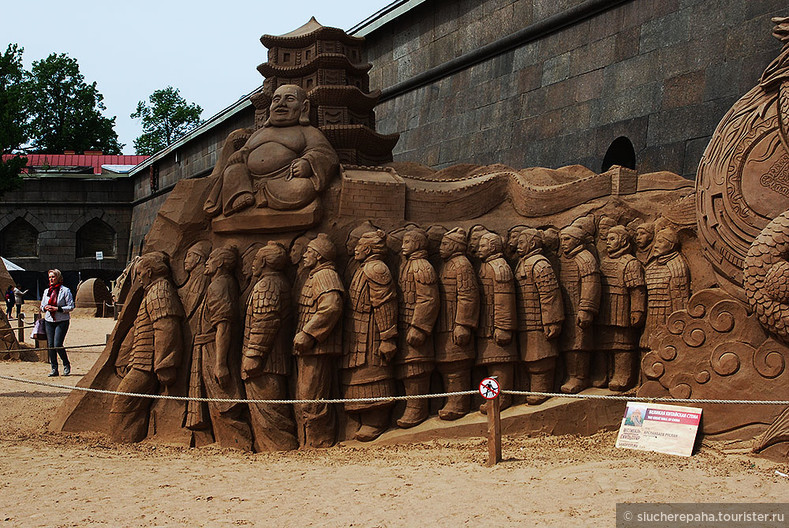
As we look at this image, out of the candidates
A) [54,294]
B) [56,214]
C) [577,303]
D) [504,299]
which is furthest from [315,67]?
[56,214]

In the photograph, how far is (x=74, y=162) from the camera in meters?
34.2

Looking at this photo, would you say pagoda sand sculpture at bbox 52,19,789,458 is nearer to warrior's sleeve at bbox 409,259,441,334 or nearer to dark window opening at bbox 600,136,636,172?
warrior's sleeve at bbox 409,259,441,334

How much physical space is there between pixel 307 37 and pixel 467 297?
13.5ft

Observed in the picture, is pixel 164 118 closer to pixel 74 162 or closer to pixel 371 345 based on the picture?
pixel 74 162

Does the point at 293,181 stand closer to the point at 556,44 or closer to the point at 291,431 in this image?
the point at 291,431

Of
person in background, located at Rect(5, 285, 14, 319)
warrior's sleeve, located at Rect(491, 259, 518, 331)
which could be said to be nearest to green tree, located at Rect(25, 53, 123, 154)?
person in background, located at Rect(5, 285, 14, 319)

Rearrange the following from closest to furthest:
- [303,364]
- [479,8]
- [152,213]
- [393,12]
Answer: [303,364]
[479,8]
[393,12]
[152,213]

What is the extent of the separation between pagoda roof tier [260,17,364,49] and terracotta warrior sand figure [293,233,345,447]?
3.34 m

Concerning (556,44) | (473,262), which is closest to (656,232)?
(473,262)

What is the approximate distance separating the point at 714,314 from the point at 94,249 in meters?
29.5

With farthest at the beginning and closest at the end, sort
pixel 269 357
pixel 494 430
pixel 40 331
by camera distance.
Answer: pixel 40 331 → pixel 269 357 → pixel 494 430

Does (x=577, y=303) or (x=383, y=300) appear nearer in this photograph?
(x=383, y=300)

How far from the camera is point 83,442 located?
707cm

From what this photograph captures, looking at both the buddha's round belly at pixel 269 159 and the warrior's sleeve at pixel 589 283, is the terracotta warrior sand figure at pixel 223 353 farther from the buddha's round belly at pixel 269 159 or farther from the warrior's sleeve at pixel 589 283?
the warrior's sleeve at pixel 589 283
